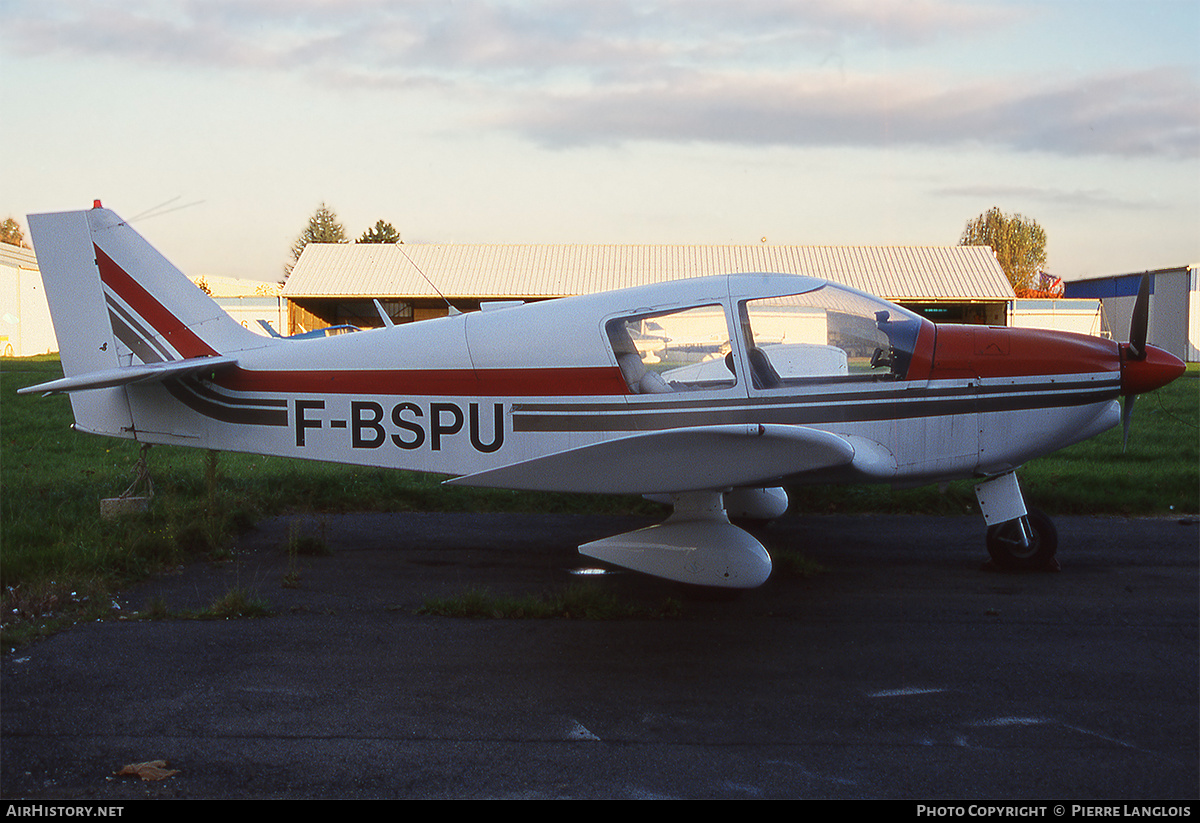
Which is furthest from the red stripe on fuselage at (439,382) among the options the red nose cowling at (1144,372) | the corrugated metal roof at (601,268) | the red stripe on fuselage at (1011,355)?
the corrugated metal roof at (601,268)

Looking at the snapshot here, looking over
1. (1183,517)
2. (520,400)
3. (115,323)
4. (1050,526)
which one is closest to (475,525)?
(520,400)

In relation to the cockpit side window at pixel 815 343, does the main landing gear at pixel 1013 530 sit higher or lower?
lower

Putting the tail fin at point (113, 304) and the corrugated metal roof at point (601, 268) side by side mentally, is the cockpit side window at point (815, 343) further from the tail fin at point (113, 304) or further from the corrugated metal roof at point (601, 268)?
the corrugated metal roof at point (601, 268)

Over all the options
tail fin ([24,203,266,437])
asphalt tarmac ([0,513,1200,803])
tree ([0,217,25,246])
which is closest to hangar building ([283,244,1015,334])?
tail fin ([24,203,266,437])

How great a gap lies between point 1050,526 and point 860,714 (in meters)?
3.25

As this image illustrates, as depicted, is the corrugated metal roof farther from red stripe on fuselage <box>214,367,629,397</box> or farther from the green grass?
red stripe on fuselage <box>214,367,629,397</box>

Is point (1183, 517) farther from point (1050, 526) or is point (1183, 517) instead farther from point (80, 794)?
point (80, 794)

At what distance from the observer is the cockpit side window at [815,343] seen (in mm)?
5566

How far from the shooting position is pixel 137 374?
591 centimetres

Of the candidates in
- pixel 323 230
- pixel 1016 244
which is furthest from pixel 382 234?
pixel 1016 244

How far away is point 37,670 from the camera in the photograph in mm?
4188

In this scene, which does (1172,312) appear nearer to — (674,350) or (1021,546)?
(1021,546)

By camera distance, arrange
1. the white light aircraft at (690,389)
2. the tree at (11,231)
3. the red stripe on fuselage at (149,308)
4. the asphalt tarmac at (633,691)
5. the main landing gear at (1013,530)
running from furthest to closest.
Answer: the tree at (11,231)
the red stripe on fuselage at (149,308)
the main landing gear at (1013,530)
the white light aircraft at (690,389)
the asphalt tarmac at (633,691)

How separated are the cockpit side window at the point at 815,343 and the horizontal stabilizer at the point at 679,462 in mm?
1036
